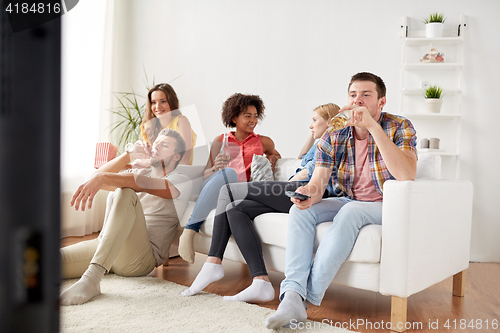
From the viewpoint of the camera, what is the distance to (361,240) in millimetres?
1420

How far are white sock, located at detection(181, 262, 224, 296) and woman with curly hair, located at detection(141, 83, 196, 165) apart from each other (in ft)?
2.28

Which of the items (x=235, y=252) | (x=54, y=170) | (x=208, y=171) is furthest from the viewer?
(x=235, y=252)

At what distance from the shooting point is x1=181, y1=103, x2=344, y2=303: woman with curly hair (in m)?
1.56

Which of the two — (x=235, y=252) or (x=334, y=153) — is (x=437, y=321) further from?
(x=235, y=252)

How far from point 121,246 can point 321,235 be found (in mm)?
802

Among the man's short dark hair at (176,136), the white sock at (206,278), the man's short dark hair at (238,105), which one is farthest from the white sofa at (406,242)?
the man's short dark hair at (238,105)

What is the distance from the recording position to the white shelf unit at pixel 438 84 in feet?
Result: 8.63

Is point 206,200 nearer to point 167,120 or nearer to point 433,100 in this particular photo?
point 167,120

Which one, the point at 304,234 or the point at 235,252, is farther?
the point at 235,252

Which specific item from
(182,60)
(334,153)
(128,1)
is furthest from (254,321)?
(128,1)

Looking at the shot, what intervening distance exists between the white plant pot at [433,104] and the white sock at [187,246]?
69.7 inches

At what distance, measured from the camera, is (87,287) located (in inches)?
59.0

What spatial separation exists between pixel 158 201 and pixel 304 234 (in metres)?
0.73

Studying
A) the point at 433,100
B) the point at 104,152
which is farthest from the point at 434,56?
the point at 104,152
